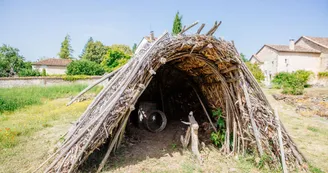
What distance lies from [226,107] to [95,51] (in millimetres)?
38651

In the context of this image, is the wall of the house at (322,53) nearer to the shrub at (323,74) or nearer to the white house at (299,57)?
the white house at (299,57)

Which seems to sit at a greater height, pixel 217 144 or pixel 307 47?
pixel 307 47

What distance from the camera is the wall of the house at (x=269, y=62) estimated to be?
25.6m

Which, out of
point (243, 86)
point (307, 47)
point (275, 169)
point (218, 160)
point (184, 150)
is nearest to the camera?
point (275, 169)

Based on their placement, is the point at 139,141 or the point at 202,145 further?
the point at 139,141

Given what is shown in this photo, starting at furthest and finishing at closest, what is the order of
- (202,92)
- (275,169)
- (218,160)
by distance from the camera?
(202,92)
(218,160)
(275,169)

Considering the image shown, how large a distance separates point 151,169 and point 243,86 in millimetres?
2433

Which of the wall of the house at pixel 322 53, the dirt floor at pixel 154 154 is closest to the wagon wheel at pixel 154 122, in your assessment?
the dirt floor at pixel 154 154

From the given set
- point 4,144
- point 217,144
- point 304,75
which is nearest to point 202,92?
point 217,144

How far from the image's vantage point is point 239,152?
4152 millimetres

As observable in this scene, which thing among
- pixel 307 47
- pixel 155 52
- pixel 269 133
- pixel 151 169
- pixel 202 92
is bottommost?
pixel 151 169

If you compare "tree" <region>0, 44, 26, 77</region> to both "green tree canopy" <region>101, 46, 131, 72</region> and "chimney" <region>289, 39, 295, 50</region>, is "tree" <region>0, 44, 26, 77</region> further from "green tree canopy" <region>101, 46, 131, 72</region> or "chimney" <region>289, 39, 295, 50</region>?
"chimney" <region>289, 39, 295, 50</region>

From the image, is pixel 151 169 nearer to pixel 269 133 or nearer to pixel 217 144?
pixel 217 144

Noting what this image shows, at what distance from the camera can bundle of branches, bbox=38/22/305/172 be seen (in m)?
3.16
